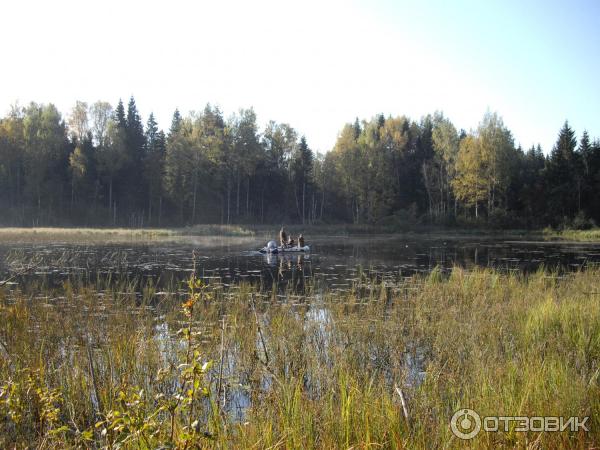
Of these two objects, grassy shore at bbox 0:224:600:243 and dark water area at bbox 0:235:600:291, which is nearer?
dark water area at bbox 0:235:600:291

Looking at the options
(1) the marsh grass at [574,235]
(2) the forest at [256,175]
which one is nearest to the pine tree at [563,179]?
(2) the forest at [256,175]

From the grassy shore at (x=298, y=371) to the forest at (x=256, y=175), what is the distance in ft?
162

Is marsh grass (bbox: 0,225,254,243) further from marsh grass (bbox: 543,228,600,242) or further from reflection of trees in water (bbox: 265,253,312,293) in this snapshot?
marsh grass (bbox: 543,228,600,242)

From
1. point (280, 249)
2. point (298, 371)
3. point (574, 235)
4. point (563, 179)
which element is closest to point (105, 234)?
point (280, 249)

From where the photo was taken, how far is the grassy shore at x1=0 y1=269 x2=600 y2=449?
397cm

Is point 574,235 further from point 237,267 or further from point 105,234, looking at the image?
point 105,234

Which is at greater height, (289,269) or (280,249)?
(280,249)

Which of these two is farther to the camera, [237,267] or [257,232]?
[257,232]

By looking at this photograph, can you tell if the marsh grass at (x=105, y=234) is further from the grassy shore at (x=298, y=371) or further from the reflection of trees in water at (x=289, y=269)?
the grassy shore at (x=298, y=371)

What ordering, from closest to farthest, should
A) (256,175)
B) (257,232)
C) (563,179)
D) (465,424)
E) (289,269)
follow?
(465,424) → (289,269) → (257,232) → (563,179) → (256,175)

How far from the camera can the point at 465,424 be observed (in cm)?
421

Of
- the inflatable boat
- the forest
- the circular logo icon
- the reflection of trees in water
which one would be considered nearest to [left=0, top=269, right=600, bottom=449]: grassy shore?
the circular logo icon

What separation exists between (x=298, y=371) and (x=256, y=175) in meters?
61.5

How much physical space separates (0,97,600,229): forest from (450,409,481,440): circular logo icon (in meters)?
55.7
